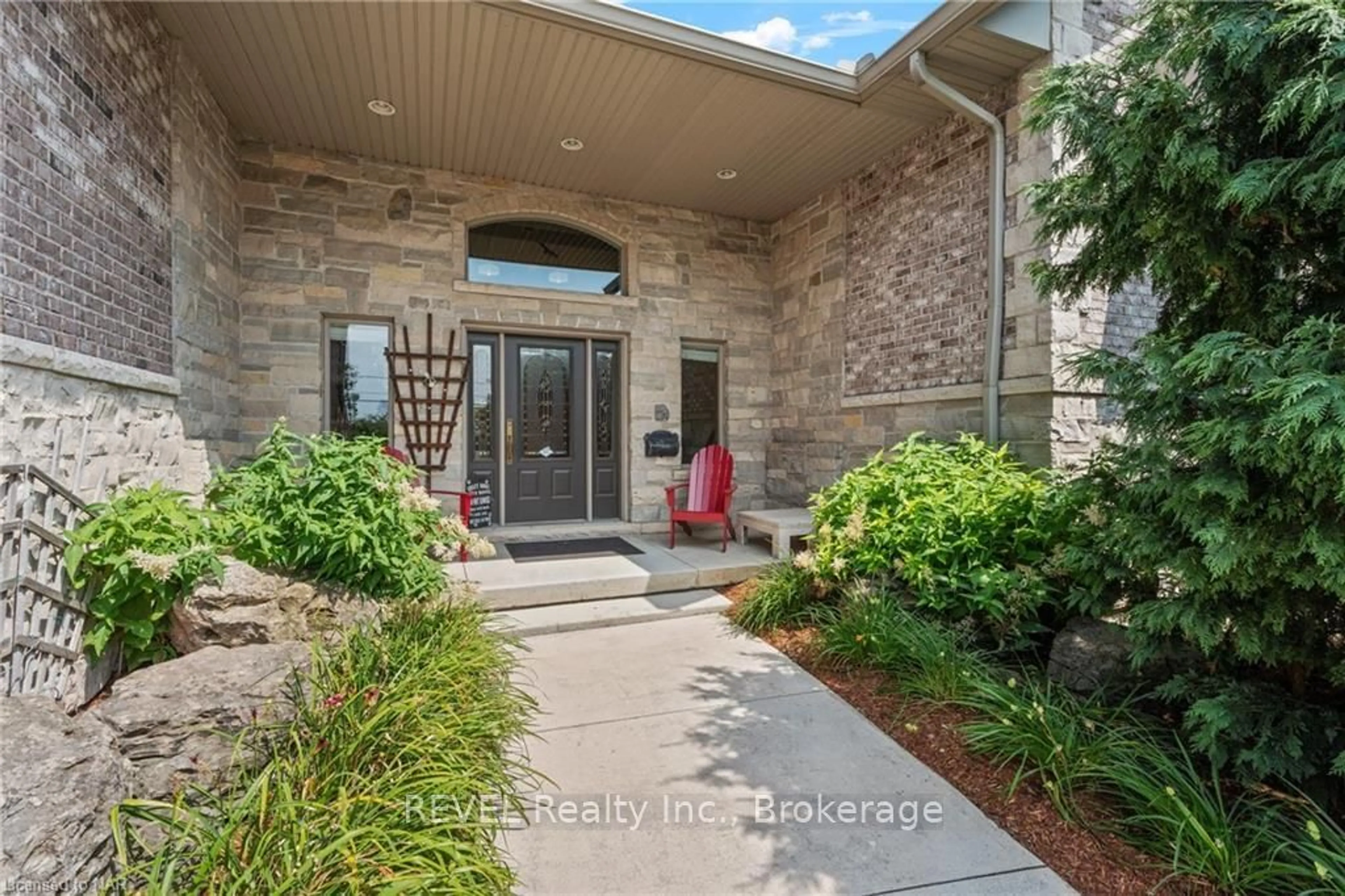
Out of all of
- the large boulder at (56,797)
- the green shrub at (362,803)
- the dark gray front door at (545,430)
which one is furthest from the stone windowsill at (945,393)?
the large boulder at (56,797)

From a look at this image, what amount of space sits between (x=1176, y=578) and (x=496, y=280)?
5.16 m

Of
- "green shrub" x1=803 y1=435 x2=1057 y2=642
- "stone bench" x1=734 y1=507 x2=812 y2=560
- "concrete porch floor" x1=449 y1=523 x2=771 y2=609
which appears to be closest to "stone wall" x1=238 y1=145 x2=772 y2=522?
"stone bench" x1=734 y1=507 x2=812 y2=560

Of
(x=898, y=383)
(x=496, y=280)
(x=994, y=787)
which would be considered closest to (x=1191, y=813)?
(x=994, y=787)

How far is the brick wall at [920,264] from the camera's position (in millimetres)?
4230

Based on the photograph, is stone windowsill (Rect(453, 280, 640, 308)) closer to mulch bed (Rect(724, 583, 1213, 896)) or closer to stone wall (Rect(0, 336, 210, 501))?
stone wall (Rect(0, 336, 210, 501))

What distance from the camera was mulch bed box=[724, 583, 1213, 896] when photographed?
1692mm

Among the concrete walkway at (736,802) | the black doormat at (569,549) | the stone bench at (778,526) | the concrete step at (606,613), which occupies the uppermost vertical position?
the stone bench at (778,526)

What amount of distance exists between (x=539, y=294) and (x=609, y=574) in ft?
9.02

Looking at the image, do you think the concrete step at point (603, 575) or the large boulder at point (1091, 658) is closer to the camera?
the large boulder at point (1091, 658)

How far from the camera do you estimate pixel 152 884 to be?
127cm

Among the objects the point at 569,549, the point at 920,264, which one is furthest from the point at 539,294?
the point at 920,264

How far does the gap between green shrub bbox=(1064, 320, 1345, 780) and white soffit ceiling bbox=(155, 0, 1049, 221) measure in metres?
2.66

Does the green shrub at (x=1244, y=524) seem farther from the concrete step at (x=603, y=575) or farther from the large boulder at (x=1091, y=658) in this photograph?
the concrete step at (x=603, y=575)

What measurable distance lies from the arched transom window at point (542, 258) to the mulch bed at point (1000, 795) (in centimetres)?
411
